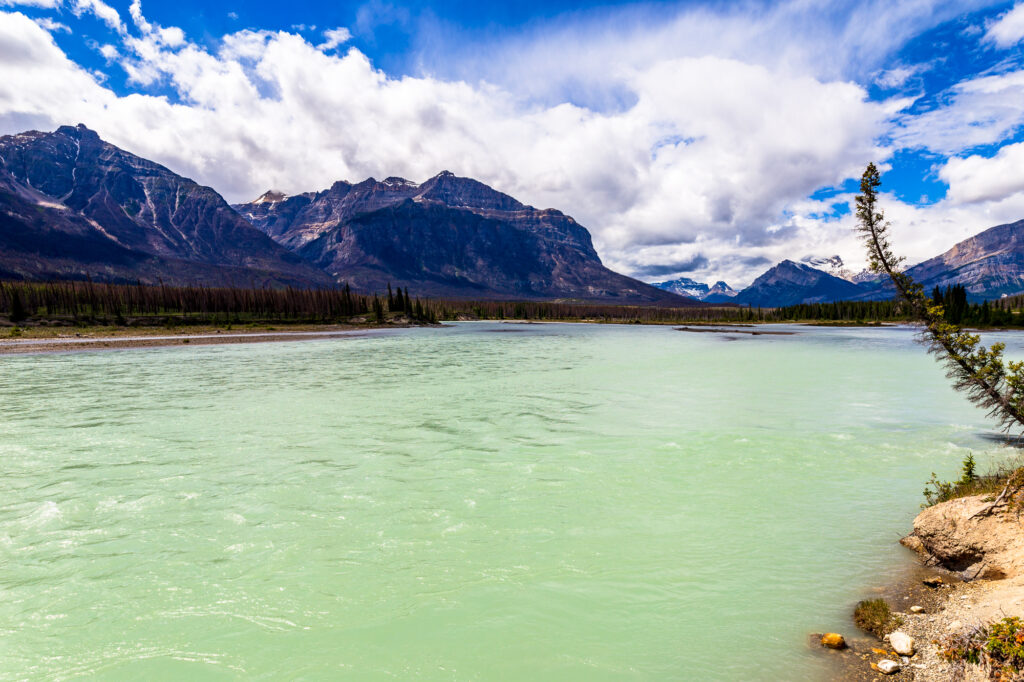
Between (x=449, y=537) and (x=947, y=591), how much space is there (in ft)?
38.1

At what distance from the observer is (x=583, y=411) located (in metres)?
33.4

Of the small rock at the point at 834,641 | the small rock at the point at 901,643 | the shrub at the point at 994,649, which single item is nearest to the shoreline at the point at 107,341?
the small rock at the point at 834,641

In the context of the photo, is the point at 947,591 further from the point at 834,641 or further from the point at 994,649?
the point at 994,649

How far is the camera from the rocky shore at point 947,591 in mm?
7942

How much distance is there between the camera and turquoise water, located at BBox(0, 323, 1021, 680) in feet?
30.9

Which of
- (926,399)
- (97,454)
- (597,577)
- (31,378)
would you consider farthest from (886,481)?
(31,378)

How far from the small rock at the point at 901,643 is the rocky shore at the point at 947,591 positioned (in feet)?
0.05

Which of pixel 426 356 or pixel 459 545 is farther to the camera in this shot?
pixel 426 356

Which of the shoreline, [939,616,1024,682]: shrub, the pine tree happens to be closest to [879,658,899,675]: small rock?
[939,616,1024,682]: shrub

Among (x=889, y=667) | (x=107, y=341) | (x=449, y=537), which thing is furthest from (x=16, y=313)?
(x=889, y=667)

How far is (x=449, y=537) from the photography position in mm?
14133

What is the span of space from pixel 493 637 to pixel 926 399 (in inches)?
1752

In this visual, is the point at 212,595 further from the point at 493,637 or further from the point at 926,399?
the point at 926,399

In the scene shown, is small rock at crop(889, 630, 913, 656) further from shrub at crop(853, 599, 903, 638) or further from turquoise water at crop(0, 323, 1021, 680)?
turquoise water at crop(0, 323, 1021, 680)
